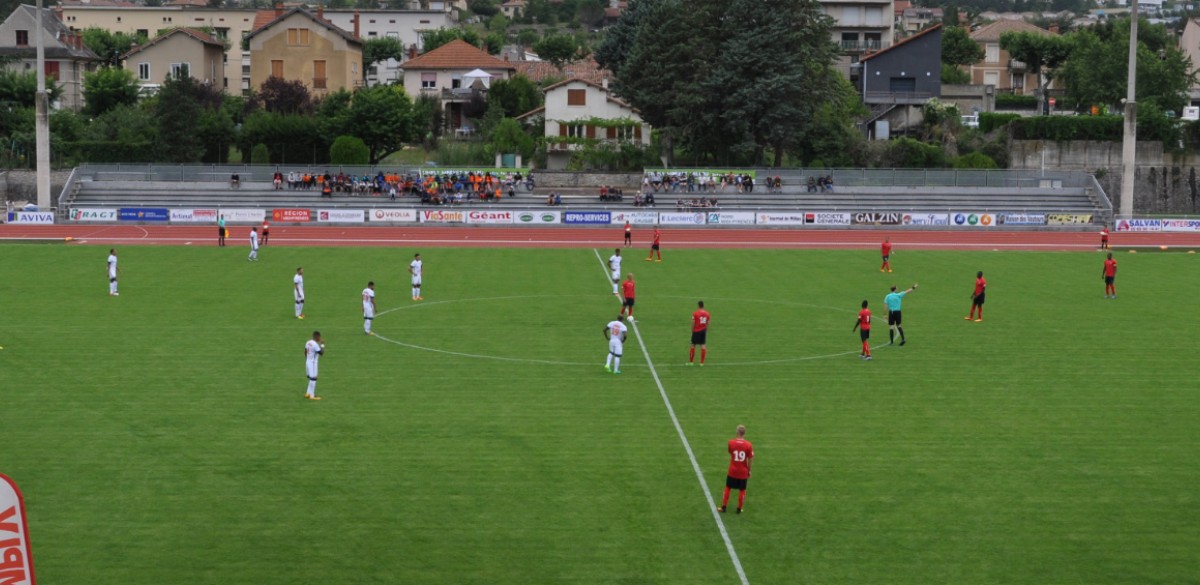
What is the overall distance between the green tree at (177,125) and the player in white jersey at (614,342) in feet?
199

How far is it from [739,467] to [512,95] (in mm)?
83060

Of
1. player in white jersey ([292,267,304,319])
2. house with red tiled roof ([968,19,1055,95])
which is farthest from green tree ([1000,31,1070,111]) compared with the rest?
player in white jersey ([292,267,304,319])

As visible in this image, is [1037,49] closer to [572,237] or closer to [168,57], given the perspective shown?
[168,57]

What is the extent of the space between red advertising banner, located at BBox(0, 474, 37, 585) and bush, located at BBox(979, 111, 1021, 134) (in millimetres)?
87640

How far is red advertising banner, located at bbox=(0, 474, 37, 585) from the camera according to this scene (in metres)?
6.12

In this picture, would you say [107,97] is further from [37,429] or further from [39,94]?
[37,429]

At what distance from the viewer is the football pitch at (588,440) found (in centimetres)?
1655

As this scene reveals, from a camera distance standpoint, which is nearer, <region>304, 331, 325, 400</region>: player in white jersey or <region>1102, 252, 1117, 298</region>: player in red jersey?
<region>304, 331, 325, 400</region>: player in white jersey

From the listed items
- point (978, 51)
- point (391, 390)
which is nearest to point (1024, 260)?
point (391, 390)

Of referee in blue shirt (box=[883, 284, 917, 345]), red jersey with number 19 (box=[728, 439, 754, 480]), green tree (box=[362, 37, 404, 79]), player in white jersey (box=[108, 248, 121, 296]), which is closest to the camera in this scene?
red jersey with number 19 (box=[728, 439, 754, 480])

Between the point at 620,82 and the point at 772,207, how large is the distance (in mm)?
21437

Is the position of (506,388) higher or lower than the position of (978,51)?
lower

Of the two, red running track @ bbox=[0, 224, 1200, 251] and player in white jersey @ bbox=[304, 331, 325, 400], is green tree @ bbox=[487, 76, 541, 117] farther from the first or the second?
player in white jersey @ bbox=[304, 331, 325, 400]

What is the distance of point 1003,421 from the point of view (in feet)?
79.5
